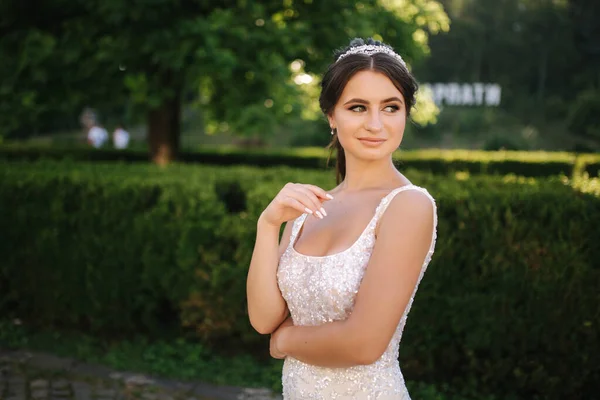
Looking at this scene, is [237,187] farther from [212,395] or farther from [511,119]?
[511,119]

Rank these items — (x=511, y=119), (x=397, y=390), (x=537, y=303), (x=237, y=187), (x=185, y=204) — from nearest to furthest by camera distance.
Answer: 1. (x=397, y=390)
2. (x=537, y=303)
3. (x=185, y=204)
4. (x=237, y=187)
5. (x=511, y=119)

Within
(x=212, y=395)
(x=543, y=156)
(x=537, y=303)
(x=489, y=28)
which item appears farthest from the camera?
(x=489, y=28)

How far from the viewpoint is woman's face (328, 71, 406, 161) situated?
1930 mm

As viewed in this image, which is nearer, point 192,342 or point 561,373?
point 561,373

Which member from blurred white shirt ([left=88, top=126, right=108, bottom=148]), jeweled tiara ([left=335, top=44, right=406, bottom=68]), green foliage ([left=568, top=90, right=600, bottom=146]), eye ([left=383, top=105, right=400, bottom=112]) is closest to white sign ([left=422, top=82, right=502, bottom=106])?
green foliage ([left=568, top=90, right=600, bottom=146])

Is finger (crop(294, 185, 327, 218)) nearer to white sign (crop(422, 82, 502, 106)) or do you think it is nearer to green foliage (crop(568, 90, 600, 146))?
green foliage (crop(568, 90, 600, 146))

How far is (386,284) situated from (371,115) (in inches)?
20.2

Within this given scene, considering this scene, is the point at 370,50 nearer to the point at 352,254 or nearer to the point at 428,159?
the point at 352,254

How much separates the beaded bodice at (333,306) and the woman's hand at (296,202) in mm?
158

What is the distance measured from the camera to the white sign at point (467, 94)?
61.7 metres

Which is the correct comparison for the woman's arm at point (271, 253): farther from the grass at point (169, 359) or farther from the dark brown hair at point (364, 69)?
the grass at point (169, 359)

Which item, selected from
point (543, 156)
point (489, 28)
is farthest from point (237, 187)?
point (489, 28)

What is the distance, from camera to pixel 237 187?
6.04m

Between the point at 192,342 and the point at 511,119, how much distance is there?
5015 cm
